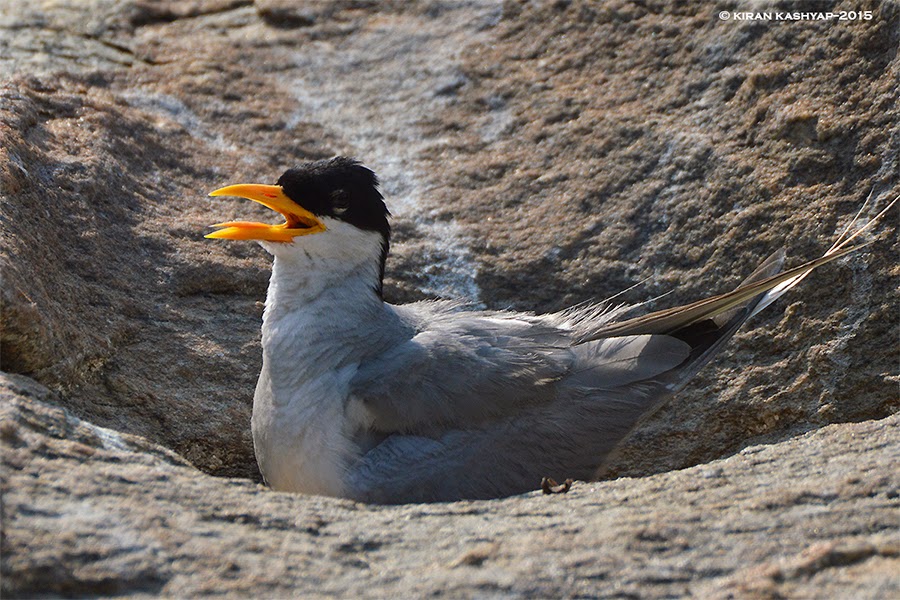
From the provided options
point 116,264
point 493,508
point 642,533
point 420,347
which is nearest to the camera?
point 642,533

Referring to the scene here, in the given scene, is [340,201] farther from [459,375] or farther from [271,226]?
[459,375]

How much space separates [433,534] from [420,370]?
1.43 meters

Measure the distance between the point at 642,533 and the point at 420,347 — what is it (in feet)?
6.38

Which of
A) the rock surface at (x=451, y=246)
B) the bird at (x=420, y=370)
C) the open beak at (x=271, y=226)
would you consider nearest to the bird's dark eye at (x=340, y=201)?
the bird at (x=420, y=370)

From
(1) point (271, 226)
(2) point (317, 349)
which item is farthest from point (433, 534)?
(1) point (271, 226)

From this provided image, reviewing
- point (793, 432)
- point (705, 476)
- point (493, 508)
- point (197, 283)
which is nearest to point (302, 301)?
point (197, 283)

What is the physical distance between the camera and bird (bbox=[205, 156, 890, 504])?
5.02 metres

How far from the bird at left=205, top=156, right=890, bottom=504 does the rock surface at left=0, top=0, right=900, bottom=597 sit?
0.71m

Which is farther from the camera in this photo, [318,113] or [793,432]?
[318,113]

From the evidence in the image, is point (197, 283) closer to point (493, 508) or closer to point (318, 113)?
point (318, 113)

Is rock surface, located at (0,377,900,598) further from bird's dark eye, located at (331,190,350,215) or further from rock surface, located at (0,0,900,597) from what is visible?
bird's dark eye, located at (331,190,350,215)

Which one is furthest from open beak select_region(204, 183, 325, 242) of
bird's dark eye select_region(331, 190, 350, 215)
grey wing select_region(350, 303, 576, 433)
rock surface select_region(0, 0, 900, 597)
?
rock surface select_region(0, 0, 900, 597)

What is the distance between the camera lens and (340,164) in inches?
220

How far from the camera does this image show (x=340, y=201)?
18.3 feet
